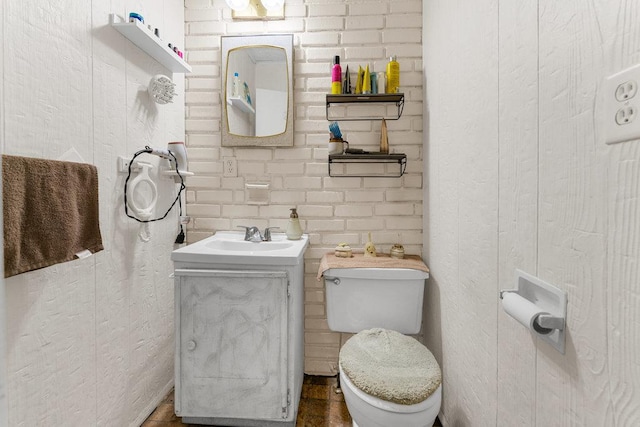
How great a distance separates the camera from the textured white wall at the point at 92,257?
0.96 meters

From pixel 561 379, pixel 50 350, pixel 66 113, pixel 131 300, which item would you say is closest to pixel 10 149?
pixel 66 113

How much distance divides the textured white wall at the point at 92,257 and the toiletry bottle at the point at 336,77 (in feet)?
2.95

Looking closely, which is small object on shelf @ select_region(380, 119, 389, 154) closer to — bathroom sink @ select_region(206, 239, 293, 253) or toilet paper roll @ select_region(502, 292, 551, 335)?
bathroom sink @ select_region(206, 239, 293, 253)

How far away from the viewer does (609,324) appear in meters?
0.58

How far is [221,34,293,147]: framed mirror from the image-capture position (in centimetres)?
190

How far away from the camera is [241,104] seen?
6.37 feet

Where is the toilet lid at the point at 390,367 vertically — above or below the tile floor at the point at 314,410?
above

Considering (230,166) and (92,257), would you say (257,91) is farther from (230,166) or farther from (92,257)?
(92,257)

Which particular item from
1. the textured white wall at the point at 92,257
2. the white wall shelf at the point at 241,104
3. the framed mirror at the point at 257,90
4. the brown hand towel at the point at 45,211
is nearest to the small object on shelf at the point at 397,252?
the framed mirror at the point at 257,90

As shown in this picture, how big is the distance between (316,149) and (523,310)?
55.6 inches

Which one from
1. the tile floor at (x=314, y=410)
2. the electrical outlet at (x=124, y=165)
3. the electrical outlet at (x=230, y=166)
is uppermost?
the electrical outlet at (x=230, y=166)

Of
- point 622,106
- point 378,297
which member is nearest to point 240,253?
point 378,297

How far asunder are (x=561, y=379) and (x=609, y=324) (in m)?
0.20

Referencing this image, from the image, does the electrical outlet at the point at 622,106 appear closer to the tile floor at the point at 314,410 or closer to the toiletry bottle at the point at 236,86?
the tile floor at the point at 314,410
